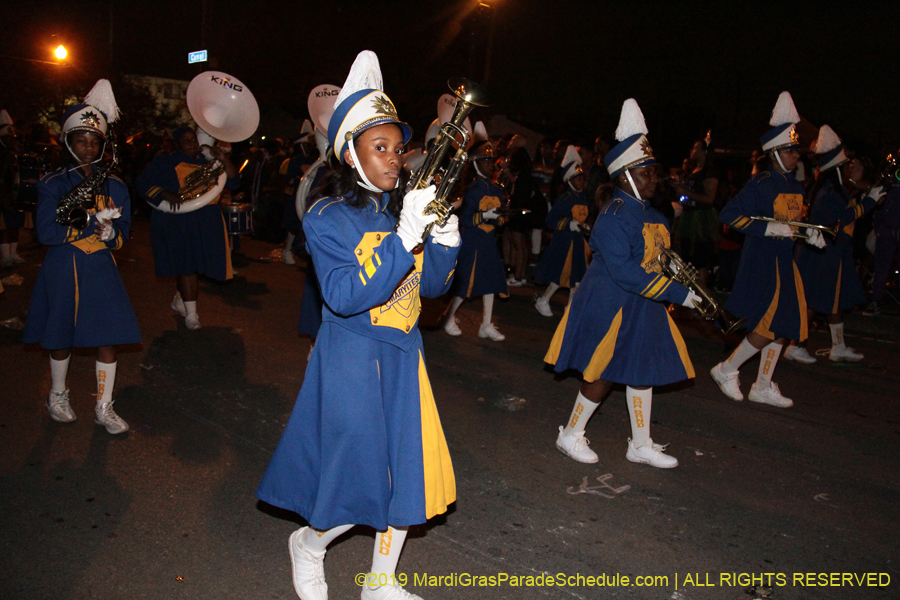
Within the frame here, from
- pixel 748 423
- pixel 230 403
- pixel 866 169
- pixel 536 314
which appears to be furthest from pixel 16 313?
pixel 866 169

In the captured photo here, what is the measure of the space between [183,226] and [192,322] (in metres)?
1.03

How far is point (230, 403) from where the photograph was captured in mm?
5344

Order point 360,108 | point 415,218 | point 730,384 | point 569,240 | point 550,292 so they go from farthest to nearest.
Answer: point 550,292
point 569,240
point 730,384
point 360,108
point 415,218

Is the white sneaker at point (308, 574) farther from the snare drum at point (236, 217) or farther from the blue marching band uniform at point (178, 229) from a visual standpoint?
the snare drum at point (236, 217)

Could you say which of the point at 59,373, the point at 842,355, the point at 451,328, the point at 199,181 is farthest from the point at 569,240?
the point at 59,373

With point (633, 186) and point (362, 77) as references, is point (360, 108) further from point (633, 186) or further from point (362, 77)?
point (633, 186)

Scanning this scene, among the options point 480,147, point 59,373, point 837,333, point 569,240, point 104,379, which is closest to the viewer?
point 104,379

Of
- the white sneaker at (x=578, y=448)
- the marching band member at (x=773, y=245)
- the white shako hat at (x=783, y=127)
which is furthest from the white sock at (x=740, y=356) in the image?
the white sneaker at (x=578, y=448)

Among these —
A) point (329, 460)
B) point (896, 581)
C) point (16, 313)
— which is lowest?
point (16, 313)

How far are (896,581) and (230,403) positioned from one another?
444 cm

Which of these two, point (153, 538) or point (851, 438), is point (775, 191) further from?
point (153, 538)

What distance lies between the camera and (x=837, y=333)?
7426 mm

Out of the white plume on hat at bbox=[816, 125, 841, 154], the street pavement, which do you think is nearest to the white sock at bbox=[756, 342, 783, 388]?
the street pavement

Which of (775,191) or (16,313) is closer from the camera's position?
(775,191)
